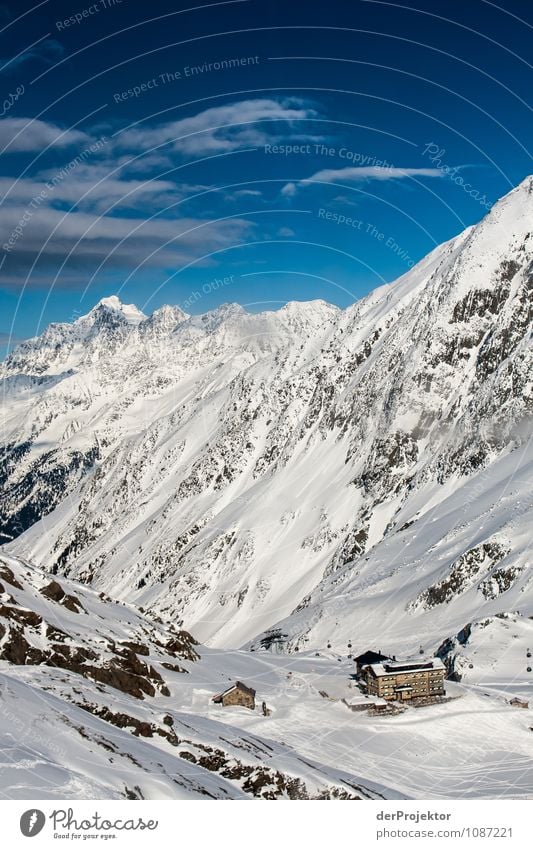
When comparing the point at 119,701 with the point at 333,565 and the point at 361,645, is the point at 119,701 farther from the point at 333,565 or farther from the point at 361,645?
the point at 333,565

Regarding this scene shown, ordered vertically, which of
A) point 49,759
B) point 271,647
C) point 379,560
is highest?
point 379,560

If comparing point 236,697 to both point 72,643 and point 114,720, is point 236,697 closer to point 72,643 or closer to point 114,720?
point 72,643

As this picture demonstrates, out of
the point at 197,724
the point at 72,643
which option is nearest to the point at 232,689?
the point at 197,724

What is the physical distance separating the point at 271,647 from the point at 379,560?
3315 centimetres

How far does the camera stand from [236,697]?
6325 cm

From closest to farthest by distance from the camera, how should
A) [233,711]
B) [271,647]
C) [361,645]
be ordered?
[233,711], [361,645], [271,647]

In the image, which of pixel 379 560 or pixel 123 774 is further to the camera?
pixel 379 560

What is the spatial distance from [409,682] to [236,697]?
16.5 meters

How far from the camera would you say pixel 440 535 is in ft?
504

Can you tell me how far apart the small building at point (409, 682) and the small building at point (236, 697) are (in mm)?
12777

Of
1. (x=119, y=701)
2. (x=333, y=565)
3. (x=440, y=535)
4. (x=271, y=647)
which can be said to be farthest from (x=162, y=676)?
(x=333, y=565)

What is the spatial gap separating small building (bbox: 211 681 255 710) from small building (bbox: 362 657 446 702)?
41.9ft
